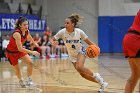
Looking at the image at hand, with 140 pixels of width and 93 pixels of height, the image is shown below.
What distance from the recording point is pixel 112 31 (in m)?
21.2

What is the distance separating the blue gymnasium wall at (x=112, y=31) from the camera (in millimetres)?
20812

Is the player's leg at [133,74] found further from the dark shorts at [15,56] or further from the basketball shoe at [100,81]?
the dark shorts at [15,56]

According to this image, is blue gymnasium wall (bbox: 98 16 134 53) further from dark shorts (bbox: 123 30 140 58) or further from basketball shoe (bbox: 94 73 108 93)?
dark shorts (bbox: 123 30 140 58)

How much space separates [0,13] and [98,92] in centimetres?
1139

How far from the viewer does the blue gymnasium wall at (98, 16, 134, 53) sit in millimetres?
20812

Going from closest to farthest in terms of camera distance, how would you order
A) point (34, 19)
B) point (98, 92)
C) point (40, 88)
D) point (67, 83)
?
point (98, 92) → point (40, 88) → point (67, 83) → point (34, 19)

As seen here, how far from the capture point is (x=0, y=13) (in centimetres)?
1766

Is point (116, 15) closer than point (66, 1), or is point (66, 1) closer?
point (116, 15)

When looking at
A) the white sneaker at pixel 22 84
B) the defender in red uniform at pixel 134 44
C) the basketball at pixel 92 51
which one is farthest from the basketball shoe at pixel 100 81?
the defender in red uniform at pixel 134 44

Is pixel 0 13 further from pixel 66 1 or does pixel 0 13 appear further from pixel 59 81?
pixel 59 81

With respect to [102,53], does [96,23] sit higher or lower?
higher

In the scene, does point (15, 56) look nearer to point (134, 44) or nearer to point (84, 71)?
point (84, 71)

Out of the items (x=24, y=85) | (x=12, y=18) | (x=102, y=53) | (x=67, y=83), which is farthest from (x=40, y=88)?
(x=102, y=53)

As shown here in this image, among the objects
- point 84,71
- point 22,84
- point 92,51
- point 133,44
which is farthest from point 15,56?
point 133,44
